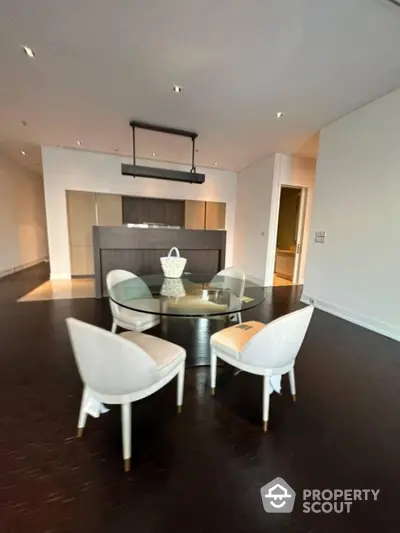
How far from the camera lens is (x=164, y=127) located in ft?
13.8

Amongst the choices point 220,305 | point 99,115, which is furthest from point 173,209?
point 220,305

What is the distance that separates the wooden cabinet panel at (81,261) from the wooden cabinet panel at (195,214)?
2678 mm

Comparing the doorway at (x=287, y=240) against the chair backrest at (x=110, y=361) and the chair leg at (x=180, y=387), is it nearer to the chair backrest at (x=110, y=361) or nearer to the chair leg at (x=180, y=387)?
the chair leg at (x=180, y=387)

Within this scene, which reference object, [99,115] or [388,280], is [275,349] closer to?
[388,280]

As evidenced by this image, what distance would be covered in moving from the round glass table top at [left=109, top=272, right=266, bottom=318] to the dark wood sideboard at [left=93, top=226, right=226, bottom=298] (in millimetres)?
1699

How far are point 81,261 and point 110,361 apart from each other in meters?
5.49

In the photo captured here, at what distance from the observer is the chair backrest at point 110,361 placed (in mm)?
1210

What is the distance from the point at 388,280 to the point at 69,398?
12.0ft

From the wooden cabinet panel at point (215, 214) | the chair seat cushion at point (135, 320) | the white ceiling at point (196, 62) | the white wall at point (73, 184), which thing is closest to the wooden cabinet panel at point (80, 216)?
the white wall at point (73, 184)

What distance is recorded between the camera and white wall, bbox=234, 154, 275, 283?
5641 millimetres

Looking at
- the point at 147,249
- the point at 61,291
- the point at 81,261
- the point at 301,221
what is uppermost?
the point at 301,221

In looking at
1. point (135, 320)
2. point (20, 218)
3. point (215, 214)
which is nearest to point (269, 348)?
point (135, 320)

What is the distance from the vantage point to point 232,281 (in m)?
3.10

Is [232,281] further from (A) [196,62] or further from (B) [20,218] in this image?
(B) [20,218]
